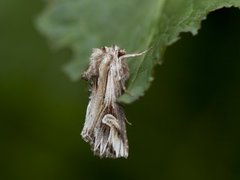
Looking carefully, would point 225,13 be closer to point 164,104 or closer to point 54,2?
point 164,104

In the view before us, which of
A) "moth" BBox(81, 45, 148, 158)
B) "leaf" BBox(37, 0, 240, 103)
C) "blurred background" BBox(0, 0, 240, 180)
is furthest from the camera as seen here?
"blurred background" BBox(0, 0, 240, 180)

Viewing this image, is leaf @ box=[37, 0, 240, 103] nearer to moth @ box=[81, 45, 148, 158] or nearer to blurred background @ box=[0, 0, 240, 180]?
moth @ box=[81, 45, 148, 158]

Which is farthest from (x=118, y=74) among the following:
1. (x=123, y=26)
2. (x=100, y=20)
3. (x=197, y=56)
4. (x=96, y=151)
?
(x=197, y=56)

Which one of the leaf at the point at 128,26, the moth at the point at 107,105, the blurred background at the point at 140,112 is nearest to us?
the leaf at the point at 128,26

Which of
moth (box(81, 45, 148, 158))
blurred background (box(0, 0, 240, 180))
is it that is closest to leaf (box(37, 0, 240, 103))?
moth (box(81, 45, 148, 158))

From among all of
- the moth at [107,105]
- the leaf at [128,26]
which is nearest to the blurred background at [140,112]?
the leaf at [128,26]

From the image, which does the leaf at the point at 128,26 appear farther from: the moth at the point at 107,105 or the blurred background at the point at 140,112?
the blurred background at the point at 140,112
